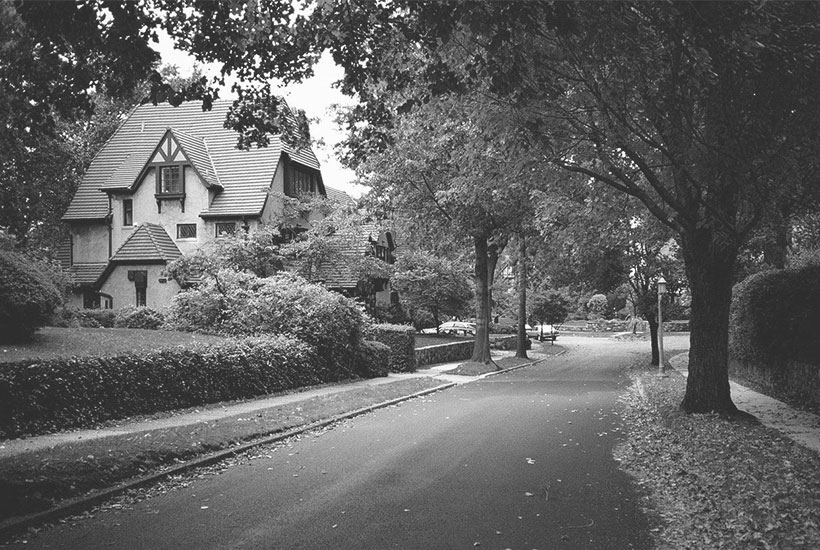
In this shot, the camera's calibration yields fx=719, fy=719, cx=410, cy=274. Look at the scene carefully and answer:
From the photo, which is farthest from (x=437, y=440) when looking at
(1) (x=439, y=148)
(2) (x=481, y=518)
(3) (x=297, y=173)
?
(3) (x=297, y=173)

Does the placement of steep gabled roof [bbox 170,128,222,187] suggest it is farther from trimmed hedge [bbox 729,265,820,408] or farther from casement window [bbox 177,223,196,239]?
trimmed hedge [bbox 729,265,820,408]

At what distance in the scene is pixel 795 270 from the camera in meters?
17.3

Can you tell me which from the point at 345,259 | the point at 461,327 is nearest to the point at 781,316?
the point at 345,259

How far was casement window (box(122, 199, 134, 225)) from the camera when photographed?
39.2 metres

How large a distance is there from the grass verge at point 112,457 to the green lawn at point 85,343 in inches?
128

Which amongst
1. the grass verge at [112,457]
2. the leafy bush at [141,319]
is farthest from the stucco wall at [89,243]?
the grass verge at [112,457]

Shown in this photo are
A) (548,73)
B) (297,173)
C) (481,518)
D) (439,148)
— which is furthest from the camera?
(297,173)

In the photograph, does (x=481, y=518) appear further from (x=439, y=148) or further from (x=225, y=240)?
(x=225, y=240)

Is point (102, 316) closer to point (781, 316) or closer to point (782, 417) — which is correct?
point (781, 316)

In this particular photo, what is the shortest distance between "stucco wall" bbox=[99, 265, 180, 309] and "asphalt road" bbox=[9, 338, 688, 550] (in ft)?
77.3

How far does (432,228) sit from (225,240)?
9.26 m

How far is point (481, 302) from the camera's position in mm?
34312

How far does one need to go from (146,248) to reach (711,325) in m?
29.0

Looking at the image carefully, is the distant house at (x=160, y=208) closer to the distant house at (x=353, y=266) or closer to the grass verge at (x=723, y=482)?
the distant house at (x=353, y=266)
